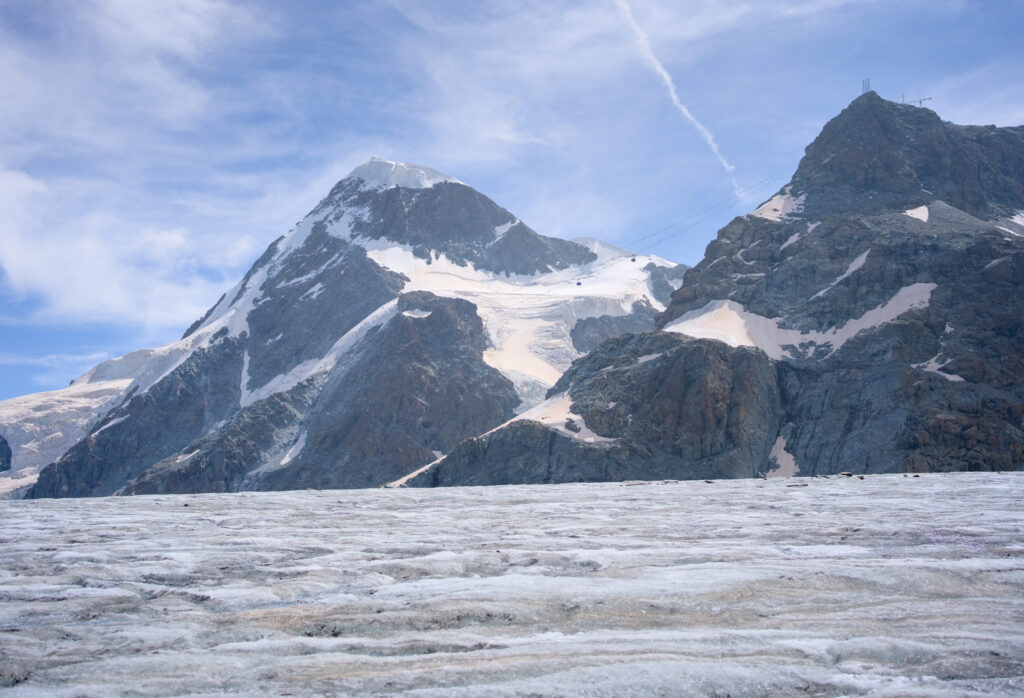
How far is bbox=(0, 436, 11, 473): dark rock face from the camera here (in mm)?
162250

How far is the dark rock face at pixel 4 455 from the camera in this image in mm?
162250

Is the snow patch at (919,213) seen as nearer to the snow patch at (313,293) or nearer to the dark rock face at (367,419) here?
the dark rock face at (367,419)

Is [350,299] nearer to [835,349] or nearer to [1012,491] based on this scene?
[835,349]

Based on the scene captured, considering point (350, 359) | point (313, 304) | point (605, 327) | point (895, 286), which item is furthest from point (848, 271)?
point (313, 304)

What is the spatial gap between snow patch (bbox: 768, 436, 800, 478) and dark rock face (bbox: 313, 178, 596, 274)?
11986 centimetres

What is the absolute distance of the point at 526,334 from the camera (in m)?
154

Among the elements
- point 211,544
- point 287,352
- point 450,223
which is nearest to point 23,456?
point 287,352

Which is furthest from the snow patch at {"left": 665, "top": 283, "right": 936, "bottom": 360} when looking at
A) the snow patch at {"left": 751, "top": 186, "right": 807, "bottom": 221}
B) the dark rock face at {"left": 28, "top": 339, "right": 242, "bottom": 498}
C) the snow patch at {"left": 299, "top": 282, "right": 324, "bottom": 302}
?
the snow patch at {"left": 299, "top": 282, "right": 324, "bottom": 302}

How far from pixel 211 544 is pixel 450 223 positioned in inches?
7161

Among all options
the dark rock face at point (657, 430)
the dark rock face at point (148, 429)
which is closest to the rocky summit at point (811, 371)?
the dark rock face at point (657, 430)

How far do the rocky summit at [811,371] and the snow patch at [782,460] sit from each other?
0.15 meters

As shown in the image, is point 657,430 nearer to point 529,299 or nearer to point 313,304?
point 529,299

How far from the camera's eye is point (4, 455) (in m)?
164

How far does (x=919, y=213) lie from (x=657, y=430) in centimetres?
4574
